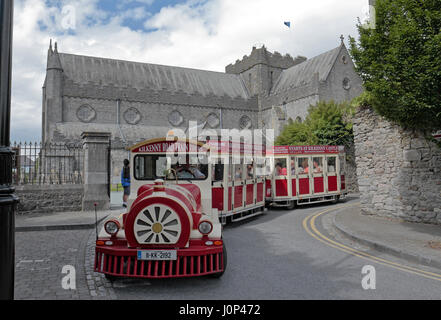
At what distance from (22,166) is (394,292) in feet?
41.0

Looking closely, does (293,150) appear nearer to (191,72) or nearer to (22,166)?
(22,166)

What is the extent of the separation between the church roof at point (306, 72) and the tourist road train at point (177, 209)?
31.9m

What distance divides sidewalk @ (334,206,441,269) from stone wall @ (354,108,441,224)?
0.39 metres

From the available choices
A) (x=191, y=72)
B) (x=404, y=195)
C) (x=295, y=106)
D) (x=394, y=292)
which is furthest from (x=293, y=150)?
(x=191, y=72)

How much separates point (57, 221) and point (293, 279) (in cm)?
817

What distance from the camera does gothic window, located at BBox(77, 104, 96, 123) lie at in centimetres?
3822

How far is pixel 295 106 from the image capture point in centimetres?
4116

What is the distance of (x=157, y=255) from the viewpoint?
4.57 meters

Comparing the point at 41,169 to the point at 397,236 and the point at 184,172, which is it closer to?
the point at 184,172

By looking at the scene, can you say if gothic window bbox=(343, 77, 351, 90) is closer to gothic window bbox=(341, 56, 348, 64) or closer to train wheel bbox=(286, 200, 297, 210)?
gothic window bbox=(341, 56, 348, 64)

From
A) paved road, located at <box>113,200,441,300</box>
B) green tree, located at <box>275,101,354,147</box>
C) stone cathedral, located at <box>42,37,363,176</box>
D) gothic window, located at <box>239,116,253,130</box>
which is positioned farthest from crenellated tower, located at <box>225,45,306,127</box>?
paved road, located at <box>113,200,441,300</box>

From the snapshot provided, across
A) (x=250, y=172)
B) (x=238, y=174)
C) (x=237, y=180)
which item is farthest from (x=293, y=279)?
(x=250, y=172)

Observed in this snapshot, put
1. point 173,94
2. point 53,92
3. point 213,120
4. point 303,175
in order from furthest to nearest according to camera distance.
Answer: point 213,120
point 173,94
point 53,92
point 303,175

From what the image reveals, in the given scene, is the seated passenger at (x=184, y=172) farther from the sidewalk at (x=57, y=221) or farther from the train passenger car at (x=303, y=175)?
the train passenger car at (x=303, y=175)
